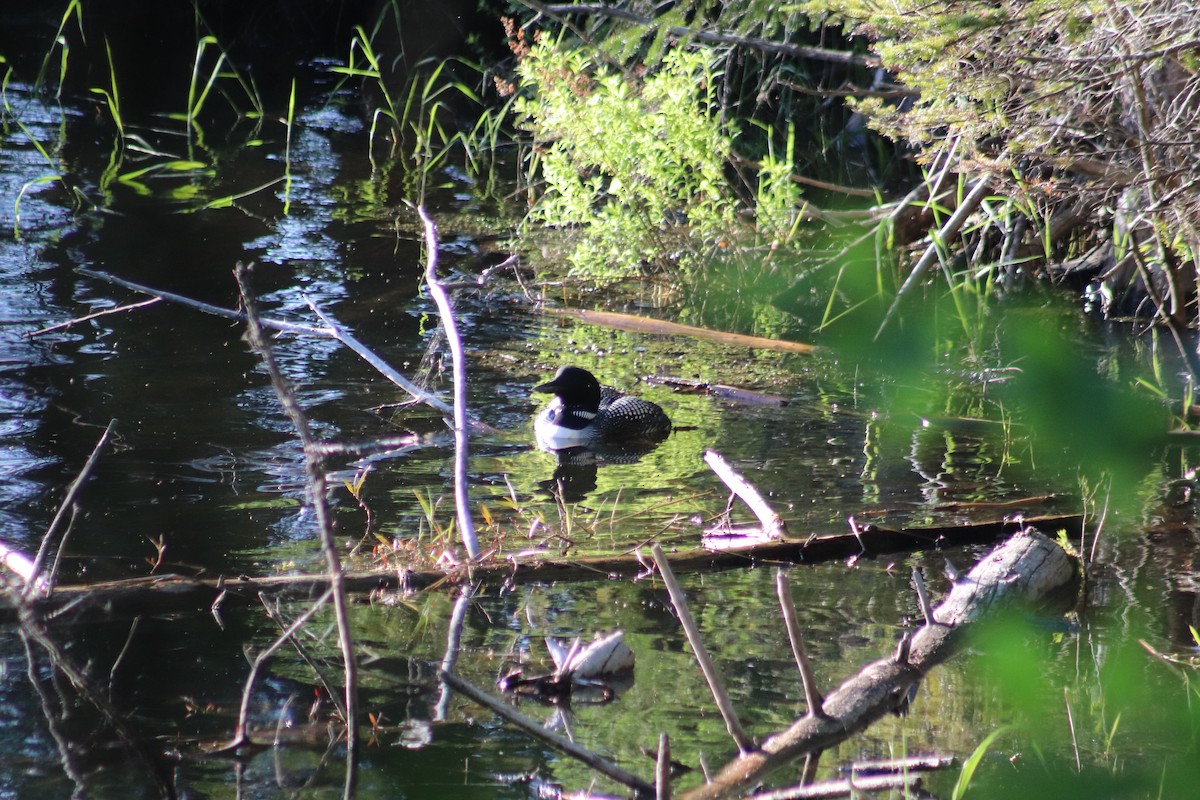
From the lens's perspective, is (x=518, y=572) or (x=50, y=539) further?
(x=518, y=572)

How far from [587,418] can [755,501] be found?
1911 mm

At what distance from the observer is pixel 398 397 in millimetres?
→ 6750

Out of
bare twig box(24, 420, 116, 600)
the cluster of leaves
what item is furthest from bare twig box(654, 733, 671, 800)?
the cluster of leaves

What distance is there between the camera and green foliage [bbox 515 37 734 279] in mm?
8086

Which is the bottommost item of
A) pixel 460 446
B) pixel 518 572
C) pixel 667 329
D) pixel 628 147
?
pixel 667 329

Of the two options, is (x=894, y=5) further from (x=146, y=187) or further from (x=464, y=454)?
(x=146, y=187)

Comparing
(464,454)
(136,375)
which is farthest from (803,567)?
(136,375)

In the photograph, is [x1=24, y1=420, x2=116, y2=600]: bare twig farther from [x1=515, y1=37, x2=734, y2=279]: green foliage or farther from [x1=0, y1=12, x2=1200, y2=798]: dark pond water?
[x1=515, y1=37, x2=734, y2=279]: green foliage

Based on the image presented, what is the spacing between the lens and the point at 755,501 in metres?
4.88

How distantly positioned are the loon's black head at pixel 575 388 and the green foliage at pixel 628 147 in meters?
1.88

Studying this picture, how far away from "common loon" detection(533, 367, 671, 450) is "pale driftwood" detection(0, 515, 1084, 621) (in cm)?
206

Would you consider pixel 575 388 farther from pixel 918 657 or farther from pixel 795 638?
pixel 795 638

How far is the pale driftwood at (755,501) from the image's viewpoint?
471 cm

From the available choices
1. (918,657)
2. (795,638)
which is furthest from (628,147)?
(795,638)
